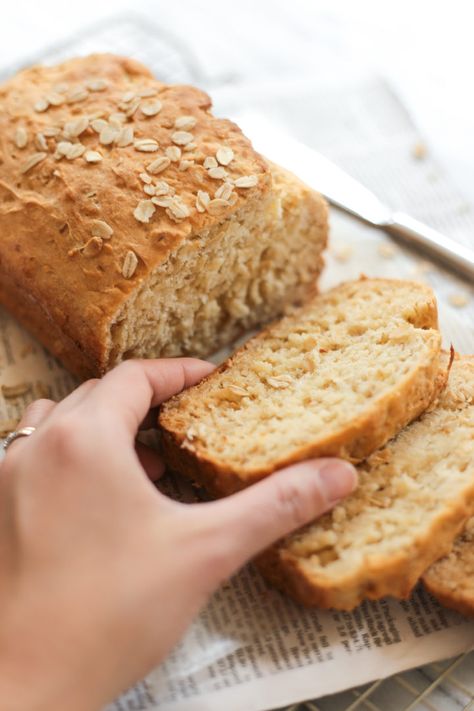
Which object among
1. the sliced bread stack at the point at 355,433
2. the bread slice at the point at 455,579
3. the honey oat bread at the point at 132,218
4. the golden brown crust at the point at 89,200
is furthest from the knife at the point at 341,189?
the bread slice at the point at 455,579

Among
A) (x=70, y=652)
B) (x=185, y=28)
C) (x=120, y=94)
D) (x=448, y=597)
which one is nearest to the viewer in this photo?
(x=70, y=652)

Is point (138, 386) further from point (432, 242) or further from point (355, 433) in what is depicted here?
point (432, 242)

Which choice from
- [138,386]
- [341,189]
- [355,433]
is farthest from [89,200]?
[341,189]

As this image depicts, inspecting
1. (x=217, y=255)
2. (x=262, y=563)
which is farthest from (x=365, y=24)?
(x=262, y=563)

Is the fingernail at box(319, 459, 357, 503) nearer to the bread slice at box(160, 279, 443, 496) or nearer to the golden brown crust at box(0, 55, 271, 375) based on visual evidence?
the bread slice at box(160, 279, 443, 496)

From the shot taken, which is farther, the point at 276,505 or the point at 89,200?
the point at 89,200

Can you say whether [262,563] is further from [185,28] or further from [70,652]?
[185,28]

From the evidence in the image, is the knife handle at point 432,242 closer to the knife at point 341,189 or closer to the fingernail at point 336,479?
the knife at point 341,189

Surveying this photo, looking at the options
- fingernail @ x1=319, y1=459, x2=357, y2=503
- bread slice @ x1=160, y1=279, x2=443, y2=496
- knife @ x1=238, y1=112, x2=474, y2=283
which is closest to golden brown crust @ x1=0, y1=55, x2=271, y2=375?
bread slice @ x1=160, y1=279, x2=443, y2=496

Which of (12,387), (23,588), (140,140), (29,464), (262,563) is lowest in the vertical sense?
(262,563)
